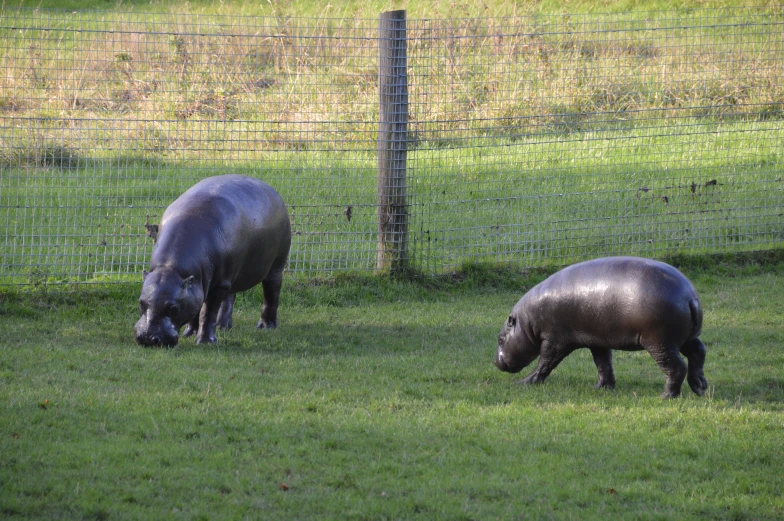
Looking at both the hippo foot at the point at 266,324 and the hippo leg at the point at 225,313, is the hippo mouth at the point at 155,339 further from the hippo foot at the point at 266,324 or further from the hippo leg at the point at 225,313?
the hippo foot at the point at 266,324

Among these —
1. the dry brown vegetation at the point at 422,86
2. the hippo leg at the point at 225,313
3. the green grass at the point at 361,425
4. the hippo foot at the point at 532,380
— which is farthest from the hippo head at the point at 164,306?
the dry brown vegetation at the point at 422,86

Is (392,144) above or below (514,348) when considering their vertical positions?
above

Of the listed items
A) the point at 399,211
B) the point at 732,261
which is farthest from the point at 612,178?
the point at 399,211

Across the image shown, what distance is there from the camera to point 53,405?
6090 millimetres

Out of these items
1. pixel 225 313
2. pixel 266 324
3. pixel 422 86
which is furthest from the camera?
pixel 422 86

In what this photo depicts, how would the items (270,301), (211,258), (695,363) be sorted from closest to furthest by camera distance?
(695,363) → (211,258) → (270,301)

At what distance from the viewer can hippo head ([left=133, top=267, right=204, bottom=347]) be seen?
7.42 meters

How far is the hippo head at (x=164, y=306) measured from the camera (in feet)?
24.3

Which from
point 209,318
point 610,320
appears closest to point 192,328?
point 209,318

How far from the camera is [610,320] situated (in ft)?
22.2

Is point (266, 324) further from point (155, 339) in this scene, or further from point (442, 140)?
point (442, 140)

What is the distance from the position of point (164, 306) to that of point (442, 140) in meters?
4.72

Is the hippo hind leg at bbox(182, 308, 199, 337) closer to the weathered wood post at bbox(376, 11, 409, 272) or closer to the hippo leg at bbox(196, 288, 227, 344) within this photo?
the hippo leg at bbox(196, 288, 227, 344)

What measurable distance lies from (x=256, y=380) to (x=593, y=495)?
2.91 m
